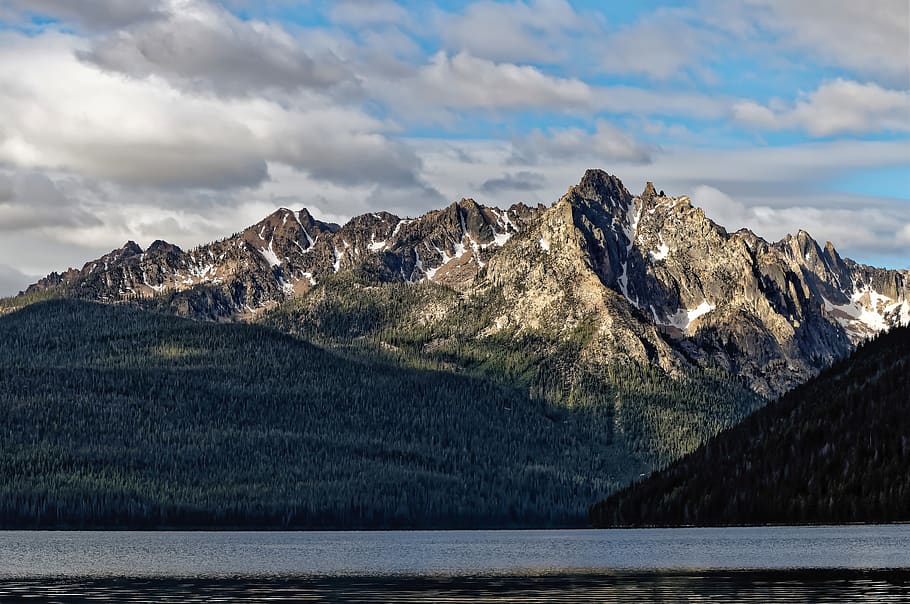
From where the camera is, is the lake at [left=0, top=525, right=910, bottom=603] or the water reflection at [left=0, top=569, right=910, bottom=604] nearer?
the water reflection at [left=0, top=569, right=910, bottom=604]

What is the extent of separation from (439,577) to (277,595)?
2728cm

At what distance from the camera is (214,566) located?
17025 cm

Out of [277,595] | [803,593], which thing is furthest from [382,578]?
[803,593]

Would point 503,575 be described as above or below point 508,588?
above

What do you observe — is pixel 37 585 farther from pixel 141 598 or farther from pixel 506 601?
pixel 506 601

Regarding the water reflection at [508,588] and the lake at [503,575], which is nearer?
the water reflection at [508,588]

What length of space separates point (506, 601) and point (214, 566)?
72702 mm

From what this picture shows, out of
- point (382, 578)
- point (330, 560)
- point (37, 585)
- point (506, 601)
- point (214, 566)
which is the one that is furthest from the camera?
point (330, 560)

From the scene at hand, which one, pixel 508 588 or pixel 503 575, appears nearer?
pixel 508 588

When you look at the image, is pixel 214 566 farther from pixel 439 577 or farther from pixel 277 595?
pixel 277 595

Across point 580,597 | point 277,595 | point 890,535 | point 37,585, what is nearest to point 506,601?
point 580,597

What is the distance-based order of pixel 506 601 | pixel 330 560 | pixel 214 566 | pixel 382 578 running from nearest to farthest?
pixel 506 601 → pixel 382 578 → pixel 214 566 → pixel 330 560

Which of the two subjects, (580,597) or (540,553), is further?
(540,553)

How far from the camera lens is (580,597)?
109 metres
